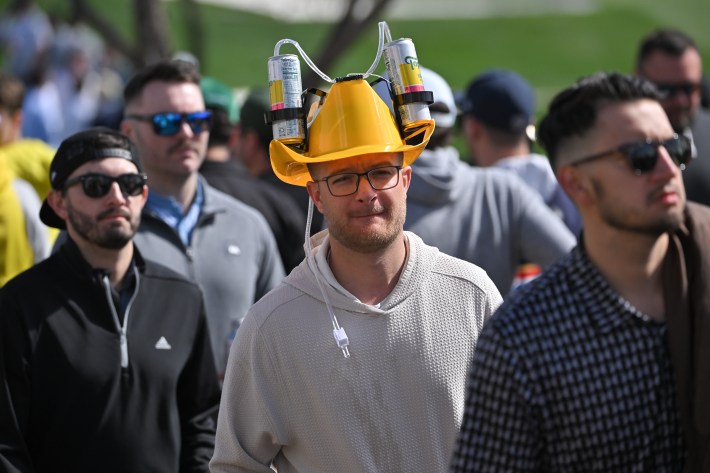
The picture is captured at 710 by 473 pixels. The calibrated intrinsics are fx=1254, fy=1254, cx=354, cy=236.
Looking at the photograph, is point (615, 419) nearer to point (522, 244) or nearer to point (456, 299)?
point (456, 299)

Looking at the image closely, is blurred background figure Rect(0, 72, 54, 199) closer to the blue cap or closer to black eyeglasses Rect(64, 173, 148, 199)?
black eyeglasses Rect(64, 173, 148, 199)

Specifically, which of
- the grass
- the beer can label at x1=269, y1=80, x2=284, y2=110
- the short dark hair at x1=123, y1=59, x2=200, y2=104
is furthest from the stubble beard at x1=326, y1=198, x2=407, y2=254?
the grass

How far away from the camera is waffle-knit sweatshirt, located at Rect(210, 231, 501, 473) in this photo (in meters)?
3.78

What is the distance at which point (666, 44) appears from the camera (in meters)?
7.26

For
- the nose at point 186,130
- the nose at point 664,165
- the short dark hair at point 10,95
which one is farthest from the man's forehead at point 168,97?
the nose at point 664,165

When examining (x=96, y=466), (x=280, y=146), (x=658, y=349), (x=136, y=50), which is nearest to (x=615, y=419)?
(x=658, y=349)

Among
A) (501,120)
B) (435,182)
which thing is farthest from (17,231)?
(501,120)

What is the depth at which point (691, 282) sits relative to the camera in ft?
10.3

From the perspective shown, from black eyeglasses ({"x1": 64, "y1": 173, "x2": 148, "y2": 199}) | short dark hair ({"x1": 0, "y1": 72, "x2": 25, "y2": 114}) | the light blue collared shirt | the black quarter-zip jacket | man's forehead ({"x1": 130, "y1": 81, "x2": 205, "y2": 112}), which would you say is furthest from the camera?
short dark hair ({"x1": 0, "y1": 72, "x2": 25, "y2": 114})

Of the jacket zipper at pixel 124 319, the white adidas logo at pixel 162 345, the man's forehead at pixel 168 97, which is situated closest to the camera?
the jacket zipper at pixel 124 319

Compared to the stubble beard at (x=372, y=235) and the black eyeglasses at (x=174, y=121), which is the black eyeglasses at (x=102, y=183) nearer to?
the black eyeglasses at (x=174, y=121)

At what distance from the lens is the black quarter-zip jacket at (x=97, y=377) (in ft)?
15.0

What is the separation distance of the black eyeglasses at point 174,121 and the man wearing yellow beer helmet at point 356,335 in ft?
7.35

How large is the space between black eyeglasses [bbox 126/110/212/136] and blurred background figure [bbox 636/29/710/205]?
98.2 inches
